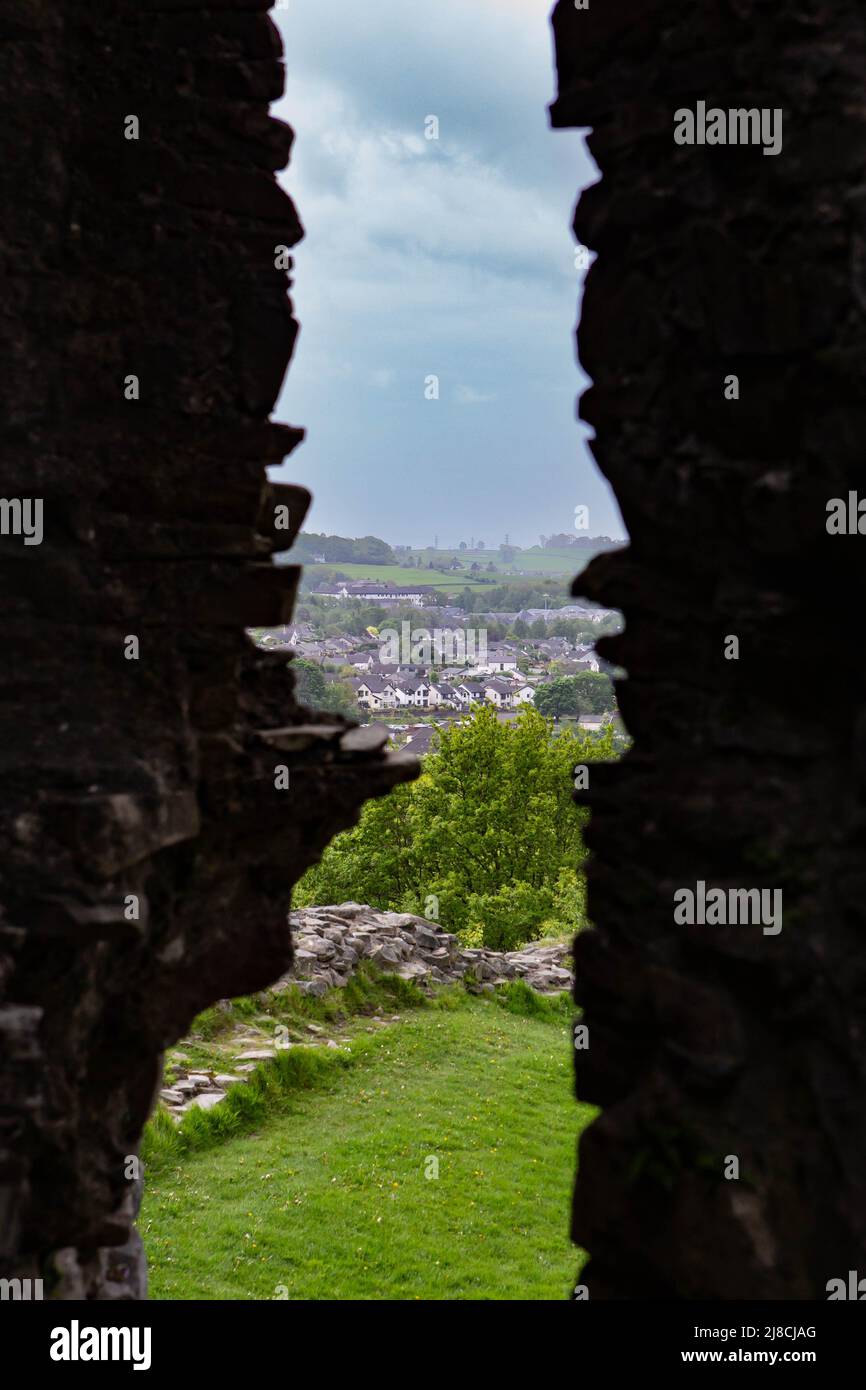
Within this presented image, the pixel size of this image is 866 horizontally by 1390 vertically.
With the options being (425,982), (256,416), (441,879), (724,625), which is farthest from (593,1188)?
(441,879)

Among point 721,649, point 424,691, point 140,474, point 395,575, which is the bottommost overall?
point 424,691

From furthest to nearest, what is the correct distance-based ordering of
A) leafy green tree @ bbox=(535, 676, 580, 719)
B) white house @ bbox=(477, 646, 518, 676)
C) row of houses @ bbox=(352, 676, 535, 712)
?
white house @ bbox=(477, 646, 518, 676), row of houses @ bbox=(352, 676, 535, 712), leafy green tree @ bbox=(535, 676, 580, 719)

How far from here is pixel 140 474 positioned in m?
7.34

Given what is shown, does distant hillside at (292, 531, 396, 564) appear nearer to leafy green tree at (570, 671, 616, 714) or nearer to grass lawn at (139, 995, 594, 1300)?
leafy green tree at (570, 671, 616, 714)

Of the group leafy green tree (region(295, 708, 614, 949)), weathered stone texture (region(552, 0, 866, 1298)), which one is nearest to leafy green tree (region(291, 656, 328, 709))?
leafy green tree (region(295, 708, 614, 949))

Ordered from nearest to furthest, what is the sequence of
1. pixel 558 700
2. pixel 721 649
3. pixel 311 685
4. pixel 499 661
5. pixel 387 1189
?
pixel 721 649
pixel 387 1189
pixel 311 685
pixel 558 700
pixel 499 661

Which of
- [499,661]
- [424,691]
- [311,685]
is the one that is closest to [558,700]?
[311,685]

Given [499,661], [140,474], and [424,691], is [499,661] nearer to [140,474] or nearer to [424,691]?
[424,691]

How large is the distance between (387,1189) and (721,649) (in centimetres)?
1019

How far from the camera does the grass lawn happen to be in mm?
11880

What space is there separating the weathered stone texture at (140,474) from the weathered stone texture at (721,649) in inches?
89.0

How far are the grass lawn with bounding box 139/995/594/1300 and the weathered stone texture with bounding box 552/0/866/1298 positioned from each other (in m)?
6.62

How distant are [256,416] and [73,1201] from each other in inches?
204

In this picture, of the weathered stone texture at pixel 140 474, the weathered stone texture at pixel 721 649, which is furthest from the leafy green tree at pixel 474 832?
the weathered stone texture at pixel 721 649
